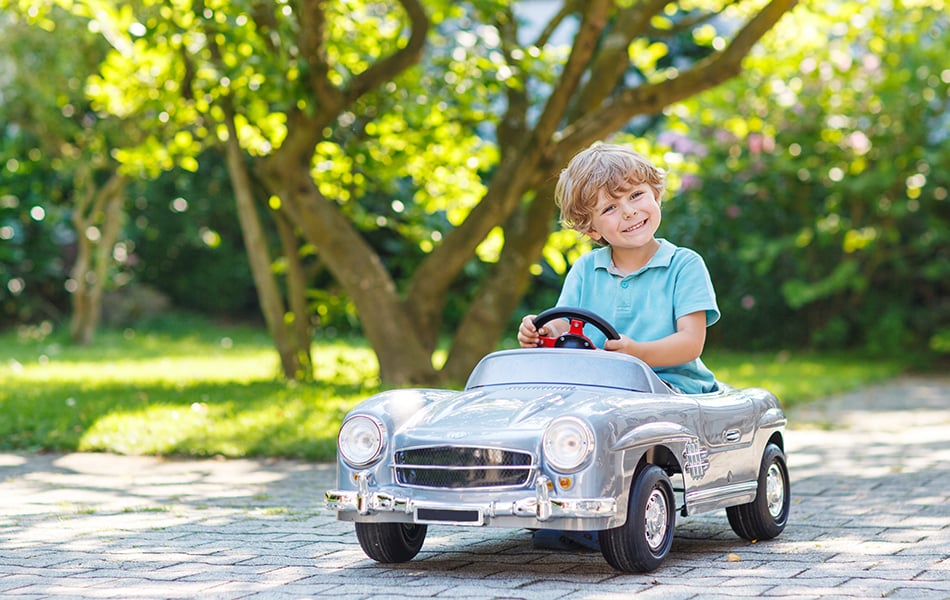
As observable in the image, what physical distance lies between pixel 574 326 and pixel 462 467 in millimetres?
909

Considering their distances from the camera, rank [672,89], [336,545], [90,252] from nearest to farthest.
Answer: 1. [336,545]
2. [672,89]
3. [90,252]

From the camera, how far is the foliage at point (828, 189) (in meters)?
15.7

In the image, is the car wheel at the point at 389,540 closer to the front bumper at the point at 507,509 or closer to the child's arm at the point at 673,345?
the front bumper at the point at 507,509

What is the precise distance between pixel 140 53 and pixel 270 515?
598 cm

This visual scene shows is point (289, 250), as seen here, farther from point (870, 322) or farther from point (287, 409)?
point (870, 322)

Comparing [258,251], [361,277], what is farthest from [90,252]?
[361,277]

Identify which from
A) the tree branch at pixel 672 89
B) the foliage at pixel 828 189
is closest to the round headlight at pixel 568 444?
the tree branch at pixel 672 89

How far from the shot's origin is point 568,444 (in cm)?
436

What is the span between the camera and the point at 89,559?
16.7 ft

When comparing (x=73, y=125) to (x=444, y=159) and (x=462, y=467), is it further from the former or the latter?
(x=462, y=467)

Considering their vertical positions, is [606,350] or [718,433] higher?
[606,350]

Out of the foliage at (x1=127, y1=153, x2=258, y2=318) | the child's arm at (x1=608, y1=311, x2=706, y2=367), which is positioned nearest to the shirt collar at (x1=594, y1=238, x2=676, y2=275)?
the child's arm at (x1=608, y1=311, x2=706, y2=367)

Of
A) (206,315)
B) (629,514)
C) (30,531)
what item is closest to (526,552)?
(629,514)

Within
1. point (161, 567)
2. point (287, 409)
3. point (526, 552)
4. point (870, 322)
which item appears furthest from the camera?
A: point (870, 322)
